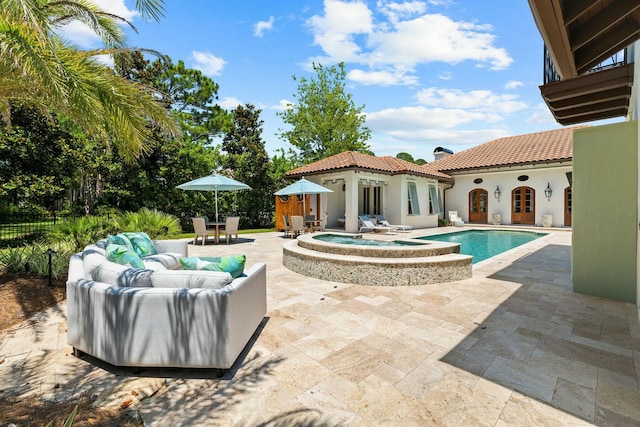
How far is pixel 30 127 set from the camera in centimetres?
1224

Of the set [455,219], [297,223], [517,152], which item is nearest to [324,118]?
[455,219]

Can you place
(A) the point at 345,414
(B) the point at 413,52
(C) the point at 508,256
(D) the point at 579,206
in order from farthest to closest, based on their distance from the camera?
(B) the point at 413,52, (C) the point at 508,256, (D) the point at 579,206, (A) the point at 345,414

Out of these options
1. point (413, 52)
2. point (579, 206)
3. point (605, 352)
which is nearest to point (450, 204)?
point (413, 52)

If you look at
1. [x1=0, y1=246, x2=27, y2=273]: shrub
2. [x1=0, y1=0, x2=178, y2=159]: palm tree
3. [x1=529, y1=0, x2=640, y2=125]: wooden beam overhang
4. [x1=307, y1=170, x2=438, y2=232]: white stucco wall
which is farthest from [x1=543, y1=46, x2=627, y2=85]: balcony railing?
[x1=0, y1=246, x2=27, y2=273]: shrub

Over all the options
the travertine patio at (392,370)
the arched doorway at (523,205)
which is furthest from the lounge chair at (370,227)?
the arched doorway at (523,205)

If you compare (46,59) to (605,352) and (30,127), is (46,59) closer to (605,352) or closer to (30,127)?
(605,352)

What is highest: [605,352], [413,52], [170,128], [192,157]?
[413,52]

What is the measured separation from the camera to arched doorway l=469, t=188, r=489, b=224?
70.5 feet

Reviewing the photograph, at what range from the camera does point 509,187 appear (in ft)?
66.8

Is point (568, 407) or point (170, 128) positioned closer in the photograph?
point (568, 407)

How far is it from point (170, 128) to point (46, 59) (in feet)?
9.62

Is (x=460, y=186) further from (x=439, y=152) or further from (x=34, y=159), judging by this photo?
(x=34, y=159)

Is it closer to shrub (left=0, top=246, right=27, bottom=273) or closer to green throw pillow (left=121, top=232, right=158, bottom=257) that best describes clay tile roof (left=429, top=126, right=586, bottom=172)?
green throw pillow (left=121, top=232, right=158, bottom=257)

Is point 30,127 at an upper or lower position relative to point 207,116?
lower
